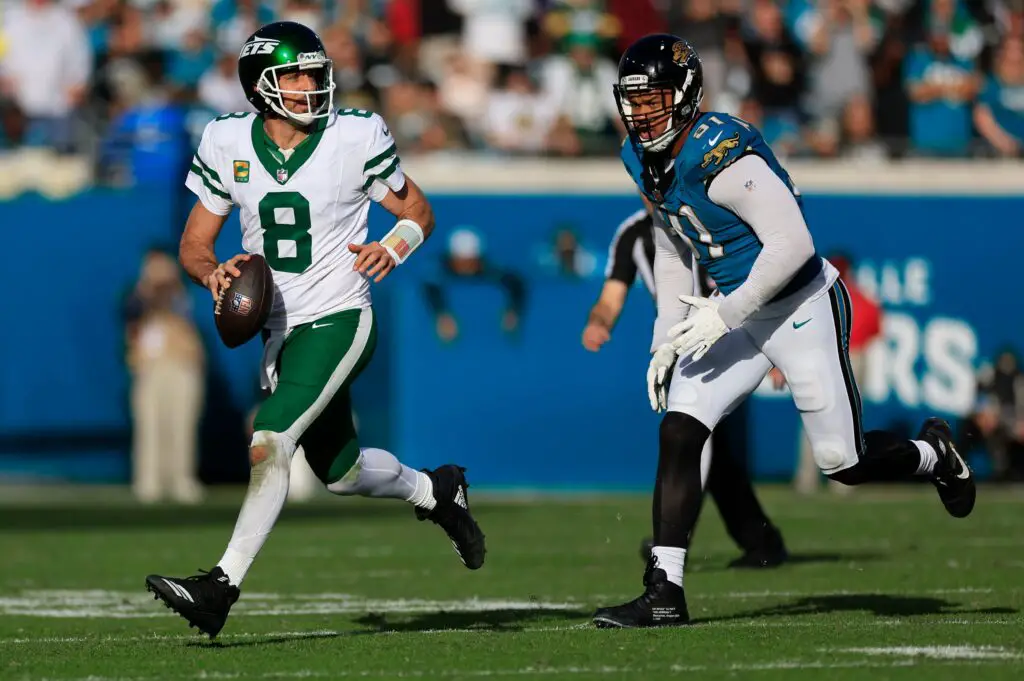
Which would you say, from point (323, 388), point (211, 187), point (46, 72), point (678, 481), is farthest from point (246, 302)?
point (46, 72)

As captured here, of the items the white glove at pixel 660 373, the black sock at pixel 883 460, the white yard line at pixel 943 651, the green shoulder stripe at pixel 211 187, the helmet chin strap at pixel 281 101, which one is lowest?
the white yard line at pixel 943 651

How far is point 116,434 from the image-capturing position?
15.3 metres

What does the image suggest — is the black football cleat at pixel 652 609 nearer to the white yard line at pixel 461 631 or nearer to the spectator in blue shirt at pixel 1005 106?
the white yard line at pixel 461 631

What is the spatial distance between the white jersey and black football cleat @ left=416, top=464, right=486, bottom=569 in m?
0.88

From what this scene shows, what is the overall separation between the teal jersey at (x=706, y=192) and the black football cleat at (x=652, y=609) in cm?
102

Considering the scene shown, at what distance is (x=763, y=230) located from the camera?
614 cm

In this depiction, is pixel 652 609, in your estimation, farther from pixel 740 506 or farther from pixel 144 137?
pixel 144 137

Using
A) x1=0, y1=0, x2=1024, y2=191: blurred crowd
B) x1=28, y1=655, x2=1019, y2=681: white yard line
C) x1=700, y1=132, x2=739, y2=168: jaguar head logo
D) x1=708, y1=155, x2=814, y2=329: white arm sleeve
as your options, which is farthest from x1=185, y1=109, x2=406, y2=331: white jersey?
x1=0, y1=0, x2=1024, y2=191: blurred crowd

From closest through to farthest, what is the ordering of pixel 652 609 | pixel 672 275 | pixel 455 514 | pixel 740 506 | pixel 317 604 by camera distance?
1. pixel 652 609
2. pixel 672 275
3. pixel 455 514
4. pixel 317 604
5. pixel 740 506

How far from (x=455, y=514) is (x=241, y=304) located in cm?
136

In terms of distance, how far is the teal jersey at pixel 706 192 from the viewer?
6195mm

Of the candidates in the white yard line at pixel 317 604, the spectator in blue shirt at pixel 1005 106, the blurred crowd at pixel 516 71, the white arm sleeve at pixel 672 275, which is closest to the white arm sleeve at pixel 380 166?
the white arm sleeve at pixel 672 275

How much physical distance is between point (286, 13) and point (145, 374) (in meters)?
3.57

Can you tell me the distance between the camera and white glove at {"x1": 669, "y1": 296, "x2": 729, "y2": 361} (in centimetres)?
608
